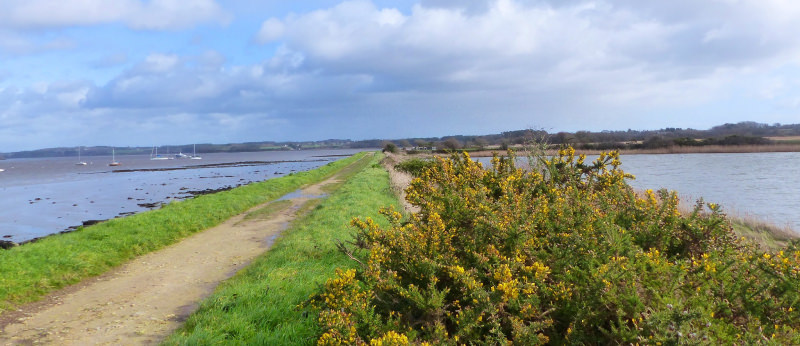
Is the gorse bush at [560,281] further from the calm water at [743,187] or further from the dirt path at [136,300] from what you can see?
the calm water at [743,187]

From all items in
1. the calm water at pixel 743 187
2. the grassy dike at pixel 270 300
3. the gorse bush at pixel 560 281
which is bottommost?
the calm water at pixel 743 187

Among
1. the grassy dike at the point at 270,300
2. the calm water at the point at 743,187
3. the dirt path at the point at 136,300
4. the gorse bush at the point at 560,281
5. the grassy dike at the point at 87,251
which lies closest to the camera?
the gorse bush at the point at 560,281

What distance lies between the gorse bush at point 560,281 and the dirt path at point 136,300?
343 cm

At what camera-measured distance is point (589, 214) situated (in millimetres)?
4020

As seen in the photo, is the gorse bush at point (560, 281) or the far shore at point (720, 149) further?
the far shore at point (720, 149)

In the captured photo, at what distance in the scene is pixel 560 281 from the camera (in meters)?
3.12

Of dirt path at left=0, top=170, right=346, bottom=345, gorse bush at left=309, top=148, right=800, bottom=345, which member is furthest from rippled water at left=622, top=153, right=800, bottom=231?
dirt path at left=0, top=170, right=346, bottom=345

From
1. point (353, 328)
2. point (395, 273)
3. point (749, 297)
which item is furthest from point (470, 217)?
point (749, 297)

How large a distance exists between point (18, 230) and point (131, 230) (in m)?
14.0

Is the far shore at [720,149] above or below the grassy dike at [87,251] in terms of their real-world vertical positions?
above

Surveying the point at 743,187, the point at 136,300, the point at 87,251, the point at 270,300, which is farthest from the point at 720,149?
the point at 136,300

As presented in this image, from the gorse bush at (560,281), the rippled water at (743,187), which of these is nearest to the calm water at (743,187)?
the rippled water at (743,187)

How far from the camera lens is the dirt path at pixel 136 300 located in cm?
562

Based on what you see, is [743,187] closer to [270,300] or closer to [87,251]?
[270,300]
